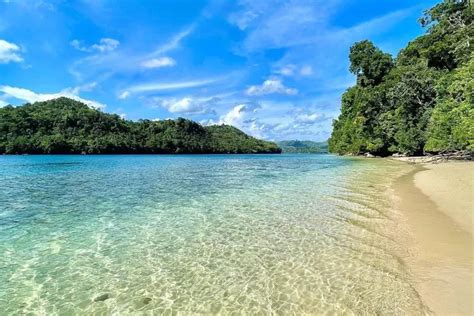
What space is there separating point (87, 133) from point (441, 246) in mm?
117531

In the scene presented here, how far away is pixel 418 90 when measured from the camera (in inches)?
1822

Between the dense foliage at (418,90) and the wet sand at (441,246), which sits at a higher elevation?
the dense foliage at (418,90)

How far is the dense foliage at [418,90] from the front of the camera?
3412 cm

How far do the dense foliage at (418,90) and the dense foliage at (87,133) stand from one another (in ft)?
271

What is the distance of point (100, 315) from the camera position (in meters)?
4.06

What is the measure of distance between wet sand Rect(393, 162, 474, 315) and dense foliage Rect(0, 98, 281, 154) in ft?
347

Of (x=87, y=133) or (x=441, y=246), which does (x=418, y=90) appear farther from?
(x=87, y=133)

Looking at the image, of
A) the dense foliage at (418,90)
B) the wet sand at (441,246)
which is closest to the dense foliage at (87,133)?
the dense foliage at (418,90)

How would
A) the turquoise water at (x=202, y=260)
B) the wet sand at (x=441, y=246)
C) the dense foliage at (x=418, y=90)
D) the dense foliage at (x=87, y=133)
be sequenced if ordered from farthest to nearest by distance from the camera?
the dense foliage at (x=87, y=133) → the dense foliage at (x=418, y=90) → the turquoise water at (x=202, y=260) → the wet sand at (x=441, y=246)

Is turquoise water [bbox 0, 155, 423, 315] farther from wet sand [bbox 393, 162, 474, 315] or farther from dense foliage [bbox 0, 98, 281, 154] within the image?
dense foliage [bbox 0, 98, 281, 154]

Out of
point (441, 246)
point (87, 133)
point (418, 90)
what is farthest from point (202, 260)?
point (87, 133)

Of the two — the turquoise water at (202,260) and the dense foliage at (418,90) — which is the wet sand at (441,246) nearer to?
the turquoise water at (202,260)

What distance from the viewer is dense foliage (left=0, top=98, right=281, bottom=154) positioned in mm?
93062

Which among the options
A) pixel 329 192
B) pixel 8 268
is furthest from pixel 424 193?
pixel 8 268
